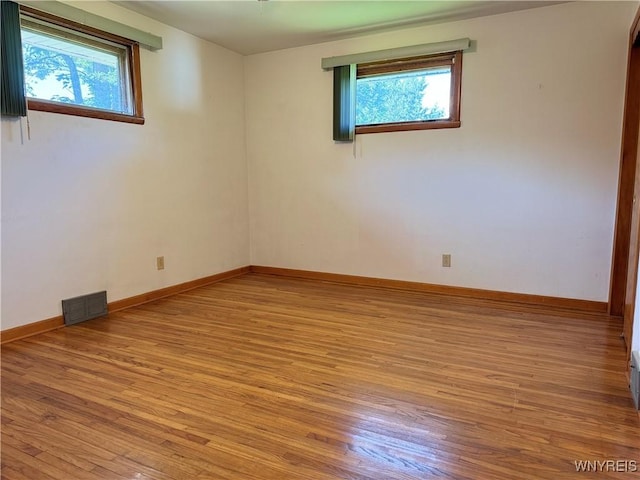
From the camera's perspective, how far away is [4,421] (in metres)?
1.80

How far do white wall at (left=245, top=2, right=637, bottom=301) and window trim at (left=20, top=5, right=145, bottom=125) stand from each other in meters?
1.44

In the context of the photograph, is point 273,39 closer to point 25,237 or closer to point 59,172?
point 59,172

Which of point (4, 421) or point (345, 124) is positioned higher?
point (345, 124)

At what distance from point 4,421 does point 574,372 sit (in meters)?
2.75

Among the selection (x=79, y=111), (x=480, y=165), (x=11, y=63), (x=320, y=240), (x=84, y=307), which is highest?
A: (x=11, y=63)

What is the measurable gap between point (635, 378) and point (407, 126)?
2.67m

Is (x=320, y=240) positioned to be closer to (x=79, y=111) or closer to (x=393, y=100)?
(x=393, y=100)

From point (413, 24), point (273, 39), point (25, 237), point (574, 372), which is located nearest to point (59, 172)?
point (25, 237)

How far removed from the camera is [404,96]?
3.89 meters

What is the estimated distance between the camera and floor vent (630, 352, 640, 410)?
181 centimetres

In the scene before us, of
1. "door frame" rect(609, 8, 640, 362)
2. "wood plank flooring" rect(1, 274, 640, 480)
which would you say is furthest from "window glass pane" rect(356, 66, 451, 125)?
"wood plank flooring" rect(1, 274, 640, 480)

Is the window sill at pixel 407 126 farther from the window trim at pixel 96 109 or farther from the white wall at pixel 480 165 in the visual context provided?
the window trim at pixel 96 109

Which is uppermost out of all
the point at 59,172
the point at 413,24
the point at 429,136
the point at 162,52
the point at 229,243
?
the point at 413,24

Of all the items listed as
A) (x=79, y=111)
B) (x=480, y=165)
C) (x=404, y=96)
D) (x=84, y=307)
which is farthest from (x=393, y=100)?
(x=84, y=307)
